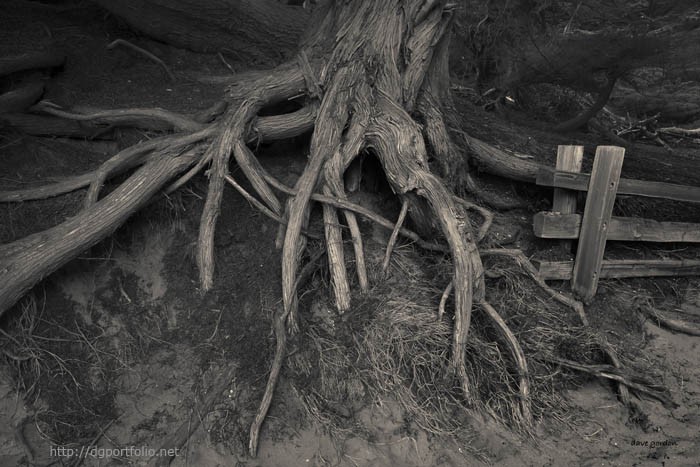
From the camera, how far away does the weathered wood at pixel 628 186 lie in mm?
4688

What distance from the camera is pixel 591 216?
472 centimetres

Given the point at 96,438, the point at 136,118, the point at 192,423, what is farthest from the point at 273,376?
the point at 136,118

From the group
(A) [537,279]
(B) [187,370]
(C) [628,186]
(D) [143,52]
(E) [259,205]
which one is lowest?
(B) [187,370]

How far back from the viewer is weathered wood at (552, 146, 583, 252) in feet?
15.4

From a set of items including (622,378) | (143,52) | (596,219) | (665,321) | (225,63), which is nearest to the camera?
(622,378)

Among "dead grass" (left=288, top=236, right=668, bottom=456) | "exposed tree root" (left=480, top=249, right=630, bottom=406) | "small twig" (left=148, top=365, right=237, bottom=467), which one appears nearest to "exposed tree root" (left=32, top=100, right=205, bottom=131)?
"dead grass" (left=288, top=236, right=668, bottom=456)

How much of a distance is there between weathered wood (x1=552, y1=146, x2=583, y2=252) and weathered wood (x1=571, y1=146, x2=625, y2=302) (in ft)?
0.40

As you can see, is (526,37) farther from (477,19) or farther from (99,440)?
(99,440)

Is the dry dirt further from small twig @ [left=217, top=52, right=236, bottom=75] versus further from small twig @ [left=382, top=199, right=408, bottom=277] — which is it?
small twig @ [left=217, top=52, right=236, bottom=75]

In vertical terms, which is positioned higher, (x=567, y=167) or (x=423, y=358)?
(x=567, y=167)

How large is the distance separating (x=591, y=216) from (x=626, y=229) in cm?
44

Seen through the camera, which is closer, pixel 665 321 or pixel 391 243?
pixel 391 243

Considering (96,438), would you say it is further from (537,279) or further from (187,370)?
(537,279)

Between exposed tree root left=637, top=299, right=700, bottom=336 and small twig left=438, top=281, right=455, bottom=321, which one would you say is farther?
exposed tree root left=637, top=299, right=700, bottom=336
